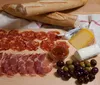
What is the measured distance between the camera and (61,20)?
1242 millimetres

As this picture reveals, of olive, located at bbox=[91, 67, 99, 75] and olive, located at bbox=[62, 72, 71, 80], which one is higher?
olive, located at bbox=[91, 67, 99, 75]

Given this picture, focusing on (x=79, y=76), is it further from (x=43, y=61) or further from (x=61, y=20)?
(x=61, y=20)

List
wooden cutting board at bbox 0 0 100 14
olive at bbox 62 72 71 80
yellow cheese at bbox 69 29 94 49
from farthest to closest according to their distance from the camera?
1. wooden cutting board at bbox 0 0 100 14
2. yellow cheese at bbox 69 29 94 49
3. olive at bbox 62 72 71 80

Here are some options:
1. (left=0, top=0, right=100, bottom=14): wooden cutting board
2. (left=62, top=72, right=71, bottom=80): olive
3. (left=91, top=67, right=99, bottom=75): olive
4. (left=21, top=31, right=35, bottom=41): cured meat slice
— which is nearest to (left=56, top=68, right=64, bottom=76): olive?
(left=62, top=72, right=71, bottom=80): olive

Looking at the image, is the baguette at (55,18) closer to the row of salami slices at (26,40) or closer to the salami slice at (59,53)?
the row of salami slices at (26,40)

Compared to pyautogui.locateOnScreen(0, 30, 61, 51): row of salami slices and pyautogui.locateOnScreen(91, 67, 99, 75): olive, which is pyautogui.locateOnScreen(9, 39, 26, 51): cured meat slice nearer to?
pyautogui.locateOnScreen(0, 30, 61, 51): row of salami slices

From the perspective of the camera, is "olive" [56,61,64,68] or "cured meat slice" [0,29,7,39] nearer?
"olive" [56,61,64,68]

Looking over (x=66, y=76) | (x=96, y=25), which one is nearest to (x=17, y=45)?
(x=66, y=76)

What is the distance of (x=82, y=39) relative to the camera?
3.89 feet

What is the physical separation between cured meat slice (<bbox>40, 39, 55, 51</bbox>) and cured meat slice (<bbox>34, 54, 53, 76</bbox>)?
62 millimetres

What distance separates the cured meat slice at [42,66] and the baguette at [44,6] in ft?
0.71

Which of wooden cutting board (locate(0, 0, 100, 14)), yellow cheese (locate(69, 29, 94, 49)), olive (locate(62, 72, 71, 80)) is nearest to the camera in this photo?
olive (locate(62, 72, 71, 80))

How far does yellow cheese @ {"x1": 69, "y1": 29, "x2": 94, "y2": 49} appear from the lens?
118 cm

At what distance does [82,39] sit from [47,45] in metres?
0.15
